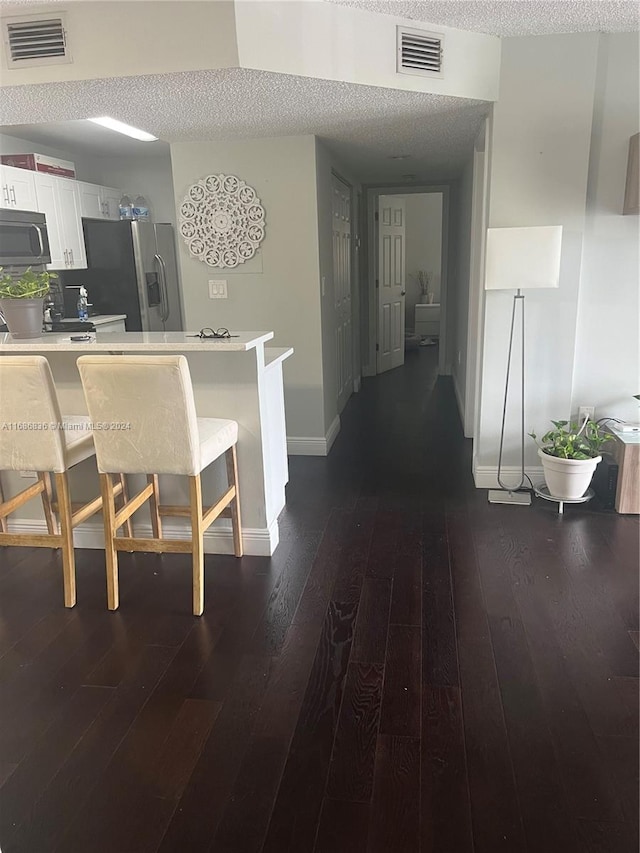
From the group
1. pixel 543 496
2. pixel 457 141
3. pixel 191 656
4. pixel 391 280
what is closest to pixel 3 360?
pixel 191 656

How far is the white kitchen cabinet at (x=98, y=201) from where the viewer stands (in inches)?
216

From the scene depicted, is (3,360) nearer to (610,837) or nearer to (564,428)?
(610,837)

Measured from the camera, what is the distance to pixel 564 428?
12.0 feet

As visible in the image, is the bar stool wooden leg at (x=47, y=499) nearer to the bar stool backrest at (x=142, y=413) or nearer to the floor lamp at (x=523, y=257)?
the bar stool backrest at (x=142, y=413)

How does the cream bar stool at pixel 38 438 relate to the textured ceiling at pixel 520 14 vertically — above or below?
below

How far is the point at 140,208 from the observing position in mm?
6043

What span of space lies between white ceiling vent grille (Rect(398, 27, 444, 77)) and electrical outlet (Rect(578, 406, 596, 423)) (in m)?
2.04

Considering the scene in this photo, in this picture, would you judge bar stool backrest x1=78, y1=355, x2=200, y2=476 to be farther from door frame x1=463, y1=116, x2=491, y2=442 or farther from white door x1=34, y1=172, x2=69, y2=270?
white door x1=34, y1=172, x2=69, y2=270

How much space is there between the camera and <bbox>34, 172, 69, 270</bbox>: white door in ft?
16.0

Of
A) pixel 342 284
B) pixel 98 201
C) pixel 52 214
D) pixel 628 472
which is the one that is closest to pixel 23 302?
pixel 52 214

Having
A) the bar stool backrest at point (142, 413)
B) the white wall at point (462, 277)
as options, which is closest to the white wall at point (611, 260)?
the white wall at point (462, 277)

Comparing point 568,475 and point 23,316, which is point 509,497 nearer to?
point 568,475

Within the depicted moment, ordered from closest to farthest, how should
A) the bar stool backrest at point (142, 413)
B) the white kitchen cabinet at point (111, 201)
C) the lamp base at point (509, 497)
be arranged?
the bar stool backrest at point (142, 413), the lamp base at point (509, 497), the white kitchen cabinet at point (111, 201)

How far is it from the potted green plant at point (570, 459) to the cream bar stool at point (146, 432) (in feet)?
6.27
